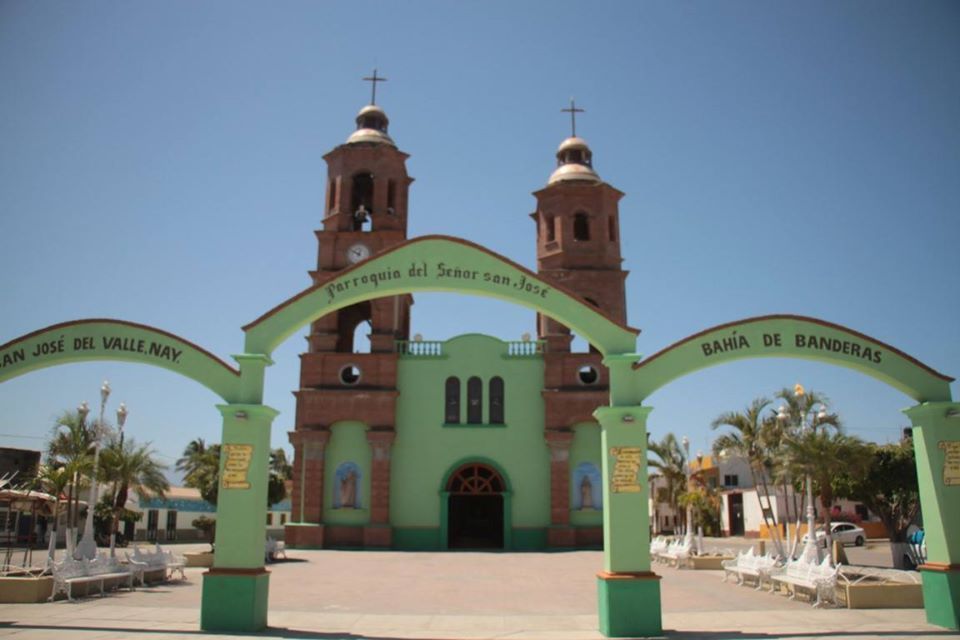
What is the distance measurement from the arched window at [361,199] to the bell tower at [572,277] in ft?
28.2

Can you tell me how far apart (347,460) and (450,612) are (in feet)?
68.4

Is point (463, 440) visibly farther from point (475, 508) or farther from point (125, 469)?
point (125, 469)

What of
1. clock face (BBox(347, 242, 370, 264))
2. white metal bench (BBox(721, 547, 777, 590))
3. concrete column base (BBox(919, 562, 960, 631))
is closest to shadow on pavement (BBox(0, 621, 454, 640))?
concrete column base (BBox(919, 562, 960, 631))

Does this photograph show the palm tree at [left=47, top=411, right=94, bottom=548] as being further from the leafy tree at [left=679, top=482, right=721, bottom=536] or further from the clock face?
the leafy tree at [left=679, top=482, right=721, bottom=536]

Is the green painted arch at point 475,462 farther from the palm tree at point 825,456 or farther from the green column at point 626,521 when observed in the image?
the green column at point 626,521

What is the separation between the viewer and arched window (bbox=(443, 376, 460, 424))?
118 ft

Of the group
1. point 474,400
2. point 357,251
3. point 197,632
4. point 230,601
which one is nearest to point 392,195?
point 357,251

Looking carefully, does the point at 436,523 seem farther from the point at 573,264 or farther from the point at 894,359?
the point at 894,359

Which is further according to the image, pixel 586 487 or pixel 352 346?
pixel 352 346

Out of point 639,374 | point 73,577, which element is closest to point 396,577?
point 73,577

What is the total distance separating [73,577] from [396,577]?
8416 mm

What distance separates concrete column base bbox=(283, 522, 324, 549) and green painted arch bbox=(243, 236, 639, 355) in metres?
21.7

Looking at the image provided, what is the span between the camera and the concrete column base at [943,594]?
1245cm

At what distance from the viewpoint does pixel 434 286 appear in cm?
1380
